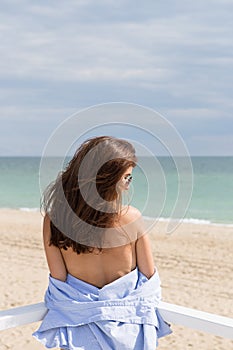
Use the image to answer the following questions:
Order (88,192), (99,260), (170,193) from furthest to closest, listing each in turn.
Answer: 1. (170,193)
2. (99,260)
3. (88,192)

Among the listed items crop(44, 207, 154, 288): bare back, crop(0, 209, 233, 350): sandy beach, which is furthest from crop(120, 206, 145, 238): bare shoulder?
crop(0, 209, 233, 350): sandy beach

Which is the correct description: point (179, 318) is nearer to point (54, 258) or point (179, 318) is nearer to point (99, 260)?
point (99, 260)

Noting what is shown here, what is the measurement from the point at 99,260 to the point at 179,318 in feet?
1.15

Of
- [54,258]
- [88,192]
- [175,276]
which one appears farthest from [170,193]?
[88,192]

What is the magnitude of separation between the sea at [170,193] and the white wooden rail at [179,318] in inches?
13.3

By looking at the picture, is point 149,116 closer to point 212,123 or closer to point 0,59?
point 0,59

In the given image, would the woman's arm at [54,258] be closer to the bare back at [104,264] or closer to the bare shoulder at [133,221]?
the bare back at [104,264]

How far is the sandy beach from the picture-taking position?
6.08 metres

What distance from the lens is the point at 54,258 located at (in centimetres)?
221

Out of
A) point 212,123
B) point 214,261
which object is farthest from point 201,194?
point 212,123

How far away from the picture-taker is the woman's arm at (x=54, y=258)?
219cm

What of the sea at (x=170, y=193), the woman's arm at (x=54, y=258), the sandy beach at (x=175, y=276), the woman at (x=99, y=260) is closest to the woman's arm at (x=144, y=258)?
the woman at (x=99, y=260)

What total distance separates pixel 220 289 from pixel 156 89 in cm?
6813

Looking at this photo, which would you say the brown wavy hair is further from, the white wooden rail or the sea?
the white wooden rail
